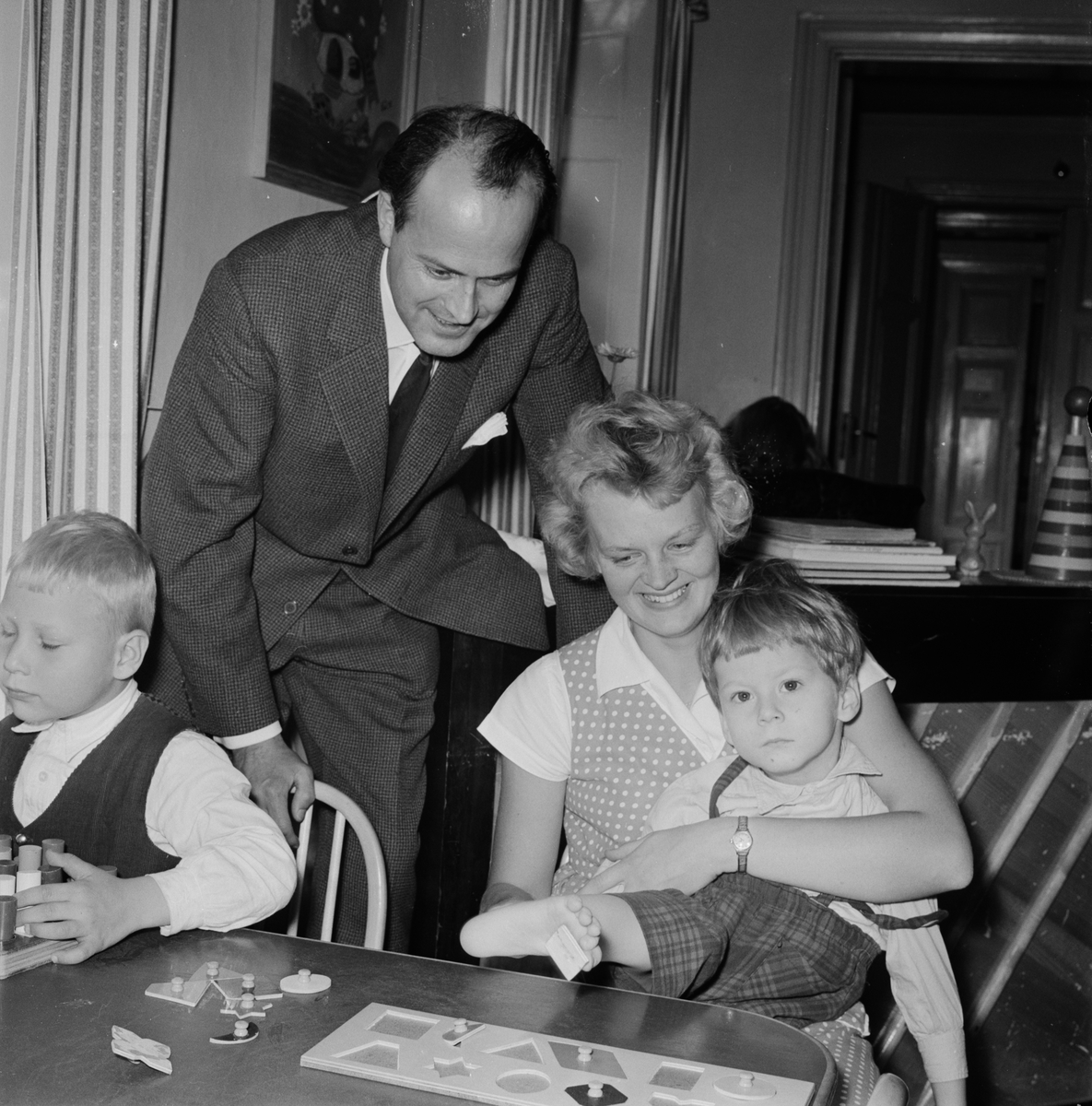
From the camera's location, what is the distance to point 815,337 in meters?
6.18

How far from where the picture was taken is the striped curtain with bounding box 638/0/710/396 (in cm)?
544

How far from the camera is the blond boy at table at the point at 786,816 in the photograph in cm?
161

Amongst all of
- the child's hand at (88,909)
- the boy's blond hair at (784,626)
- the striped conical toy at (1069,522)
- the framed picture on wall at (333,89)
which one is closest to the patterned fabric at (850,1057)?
the boy's blond hair at (784,626)

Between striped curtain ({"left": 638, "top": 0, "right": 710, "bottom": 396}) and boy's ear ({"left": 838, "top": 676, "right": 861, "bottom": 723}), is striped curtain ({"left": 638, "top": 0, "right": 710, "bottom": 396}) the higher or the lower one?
the higher one

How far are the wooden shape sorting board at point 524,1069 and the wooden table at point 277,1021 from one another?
21 millimetres

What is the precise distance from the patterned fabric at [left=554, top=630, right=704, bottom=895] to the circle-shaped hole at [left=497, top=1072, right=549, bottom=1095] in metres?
0.77

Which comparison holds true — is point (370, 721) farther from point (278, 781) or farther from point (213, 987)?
point (213, 987)

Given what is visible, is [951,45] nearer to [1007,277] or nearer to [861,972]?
[1007,277]

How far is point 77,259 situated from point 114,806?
3.30 ft

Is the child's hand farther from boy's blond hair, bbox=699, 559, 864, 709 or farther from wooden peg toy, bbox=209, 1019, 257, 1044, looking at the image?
boy's blond hair, bbox=699, 559, 864, 709

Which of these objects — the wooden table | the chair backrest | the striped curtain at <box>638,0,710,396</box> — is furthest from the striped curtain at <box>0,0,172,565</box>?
the striped curtain at <box>638,0,710,396</box>

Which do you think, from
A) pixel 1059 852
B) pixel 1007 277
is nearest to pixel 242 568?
pixel 1059 852

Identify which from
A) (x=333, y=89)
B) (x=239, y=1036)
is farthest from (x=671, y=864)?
(x=333, y=89)

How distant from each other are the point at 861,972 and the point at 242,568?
41.3 inches
